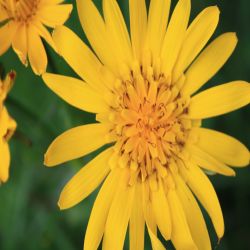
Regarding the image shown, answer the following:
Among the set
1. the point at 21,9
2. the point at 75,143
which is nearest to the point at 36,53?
the point at 21,9

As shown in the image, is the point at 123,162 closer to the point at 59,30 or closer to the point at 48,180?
the point at 59,30

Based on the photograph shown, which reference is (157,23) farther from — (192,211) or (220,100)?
(192,211)

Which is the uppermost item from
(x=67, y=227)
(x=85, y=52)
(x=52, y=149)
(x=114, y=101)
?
(x=85, y=52)

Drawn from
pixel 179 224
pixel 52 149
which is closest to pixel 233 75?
pixel 179 224

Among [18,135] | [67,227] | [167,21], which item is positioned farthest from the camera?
[67,227]

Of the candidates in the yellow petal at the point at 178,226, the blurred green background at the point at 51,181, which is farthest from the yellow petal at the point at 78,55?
the blurred green background at the point at 51,181

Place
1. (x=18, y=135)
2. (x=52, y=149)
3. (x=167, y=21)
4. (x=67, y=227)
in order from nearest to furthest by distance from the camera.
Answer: (x=52, y=149)
(x=167, y=21)
(x=18, y=135)
(x=67, y=227)

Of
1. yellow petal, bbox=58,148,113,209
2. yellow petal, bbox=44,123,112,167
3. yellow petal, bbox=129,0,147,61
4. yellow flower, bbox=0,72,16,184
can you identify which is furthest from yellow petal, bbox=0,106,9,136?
yellow petal, bbox=129,0,147,61

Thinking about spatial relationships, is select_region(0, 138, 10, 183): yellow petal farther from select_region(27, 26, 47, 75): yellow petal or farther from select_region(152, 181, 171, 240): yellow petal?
select_region(152, 181, 171, 240): yellow petal
